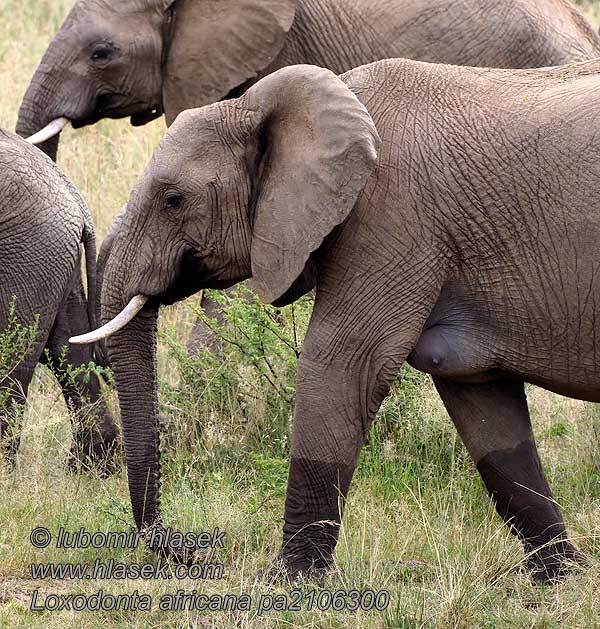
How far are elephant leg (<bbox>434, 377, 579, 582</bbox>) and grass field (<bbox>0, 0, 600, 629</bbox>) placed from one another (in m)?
0.09

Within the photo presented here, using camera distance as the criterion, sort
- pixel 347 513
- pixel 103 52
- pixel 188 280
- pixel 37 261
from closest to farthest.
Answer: pixel 188 280
pixel 347 513
pixel 37 261
pixel 103 52

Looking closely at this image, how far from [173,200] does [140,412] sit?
2.46ft

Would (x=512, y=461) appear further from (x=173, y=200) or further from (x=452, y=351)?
(x=173, y=200)

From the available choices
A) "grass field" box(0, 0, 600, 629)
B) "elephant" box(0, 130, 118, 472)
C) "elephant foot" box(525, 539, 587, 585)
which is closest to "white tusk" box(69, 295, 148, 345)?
"grass field" box(0, 0, 600, 629)

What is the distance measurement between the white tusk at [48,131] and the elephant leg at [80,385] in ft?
3.01

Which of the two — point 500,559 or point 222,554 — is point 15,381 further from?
point 500,559

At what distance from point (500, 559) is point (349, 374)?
0.85m

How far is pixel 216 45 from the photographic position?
23.6 feet

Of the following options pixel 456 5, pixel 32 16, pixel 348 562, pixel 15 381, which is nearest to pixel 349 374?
pixel 348 562

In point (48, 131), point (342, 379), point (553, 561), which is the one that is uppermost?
point (48, 131)

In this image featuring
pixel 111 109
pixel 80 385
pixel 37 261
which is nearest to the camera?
pixel 37 261

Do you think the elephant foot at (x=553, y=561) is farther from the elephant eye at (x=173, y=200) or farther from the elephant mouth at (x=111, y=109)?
the elephant mouth at (x=111, y=109)

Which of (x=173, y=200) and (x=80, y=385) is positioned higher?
(x=173, y=200)

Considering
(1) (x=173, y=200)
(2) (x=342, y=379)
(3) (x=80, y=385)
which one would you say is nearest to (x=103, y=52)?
(3) (x=80, y=385)
